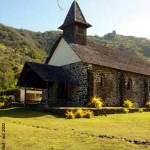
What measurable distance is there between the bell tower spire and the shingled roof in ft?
3.37

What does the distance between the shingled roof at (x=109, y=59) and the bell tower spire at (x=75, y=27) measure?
1029mm

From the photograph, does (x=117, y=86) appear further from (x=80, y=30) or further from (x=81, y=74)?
(x=80, y=30)

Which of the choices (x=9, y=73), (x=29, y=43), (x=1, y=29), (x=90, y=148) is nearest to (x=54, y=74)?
(x=90, y=148)

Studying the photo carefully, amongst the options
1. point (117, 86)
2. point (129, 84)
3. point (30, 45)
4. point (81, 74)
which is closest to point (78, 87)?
point (81, 74)

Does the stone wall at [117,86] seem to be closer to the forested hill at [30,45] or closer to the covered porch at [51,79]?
the covered porch at [51,79]

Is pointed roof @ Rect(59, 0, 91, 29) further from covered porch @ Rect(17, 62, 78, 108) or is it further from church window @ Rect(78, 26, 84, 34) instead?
covered porch @ Rect(17, 62, 78, 108)

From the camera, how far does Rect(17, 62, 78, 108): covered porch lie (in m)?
28.8

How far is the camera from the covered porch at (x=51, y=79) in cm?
2880

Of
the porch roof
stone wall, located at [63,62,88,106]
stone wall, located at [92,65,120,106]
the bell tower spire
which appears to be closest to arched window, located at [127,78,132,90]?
stone wall, located at [92,65,120,106]

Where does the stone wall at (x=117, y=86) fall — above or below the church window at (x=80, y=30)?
below

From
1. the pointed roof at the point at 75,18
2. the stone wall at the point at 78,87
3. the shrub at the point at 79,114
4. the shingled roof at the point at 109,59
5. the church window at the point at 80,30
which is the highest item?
the pointed roof at the point at 75,18

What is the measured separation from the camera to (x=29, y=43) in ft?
405

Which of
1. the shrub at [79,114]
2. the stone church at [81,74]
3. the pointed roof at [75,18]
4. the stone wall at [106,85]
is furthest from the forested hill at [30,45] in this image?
the shrub at [79,114]

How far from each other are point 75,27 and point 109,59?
16.2ft
